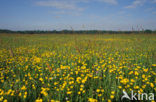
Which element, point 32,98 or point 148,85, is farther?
point 148,85

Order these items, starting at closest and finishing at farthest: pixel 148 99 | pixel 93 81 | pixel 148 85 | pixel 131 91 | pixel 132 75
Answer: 1. pixel 148 99
2. pixel 131 91
3. pixel 148 85
4. pixel 93 81
5. pixel 132 75

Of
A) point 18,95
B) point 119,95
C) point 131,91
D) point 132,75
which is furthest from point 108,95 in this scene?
point 18,95

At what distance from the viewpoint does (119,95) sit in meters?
1.96

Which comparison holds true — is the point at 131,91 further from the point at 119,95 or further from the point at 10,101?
the point at 10,101

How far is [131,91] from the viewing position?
1.94 metres

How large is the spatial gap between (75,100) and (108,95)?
2.00ft

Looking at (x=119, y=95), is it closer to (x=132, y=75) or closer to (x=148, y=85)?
(x=148, y=85)

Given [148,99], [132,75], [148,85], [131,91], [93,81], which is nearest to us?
[148,99]

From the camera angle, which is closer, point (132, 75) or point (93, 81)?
point (93, 81)

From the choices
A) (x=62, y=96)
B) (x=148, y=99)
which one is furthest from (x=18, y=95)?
(x=148, y=99)

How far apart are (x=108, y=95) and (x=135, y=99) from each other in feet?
1.47

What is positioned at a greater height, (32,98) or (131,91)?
(131,91)

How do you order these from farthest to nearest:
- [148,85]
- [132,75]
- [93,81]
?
[132,75]
[93,81]
[148,85]

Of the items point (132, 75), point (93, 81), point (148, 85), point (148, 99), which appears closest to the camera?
point (148, 99)
